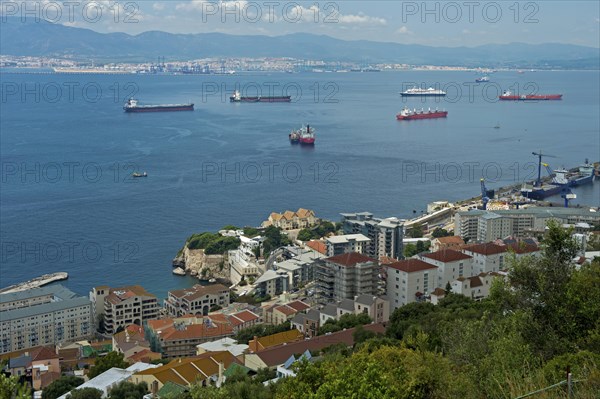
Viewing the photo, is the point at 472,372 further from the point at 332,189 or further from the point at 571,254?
the point at 332,189

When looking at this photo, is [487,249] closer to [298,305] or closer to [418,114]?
[298,305]

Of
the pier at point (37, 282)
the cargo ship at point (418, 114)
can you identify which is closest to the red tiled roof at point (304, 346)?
the pier at point (37, 282)

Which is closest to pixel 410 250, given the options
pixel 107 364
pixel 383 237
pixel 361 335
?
pixel 383 237

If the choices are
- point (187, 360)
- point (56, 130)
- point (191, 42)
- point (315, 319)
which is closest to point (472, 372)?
point (187, 360)

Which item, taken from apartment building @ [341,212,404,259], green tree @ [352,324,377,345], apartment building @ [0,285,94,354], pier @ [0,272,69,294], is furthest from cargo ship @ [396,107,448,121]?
green tree @ [352,324,377,345]

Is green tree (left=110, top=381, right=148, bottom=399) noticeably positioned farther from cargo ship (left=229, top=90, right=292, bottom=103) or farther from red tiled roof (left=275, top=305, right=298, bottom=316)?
cargo ship (left=229, top=90, right=292, bottom=103)

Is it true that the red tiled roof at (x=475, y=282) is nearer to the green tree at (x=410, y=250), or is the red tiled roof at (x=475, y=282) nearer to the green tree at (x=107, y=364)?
the green tree at (x=410, y=250)

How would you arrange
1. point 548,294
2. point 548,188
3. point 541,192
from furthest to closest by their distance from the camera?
point 548,188 < point 541,192 < point 548,294
